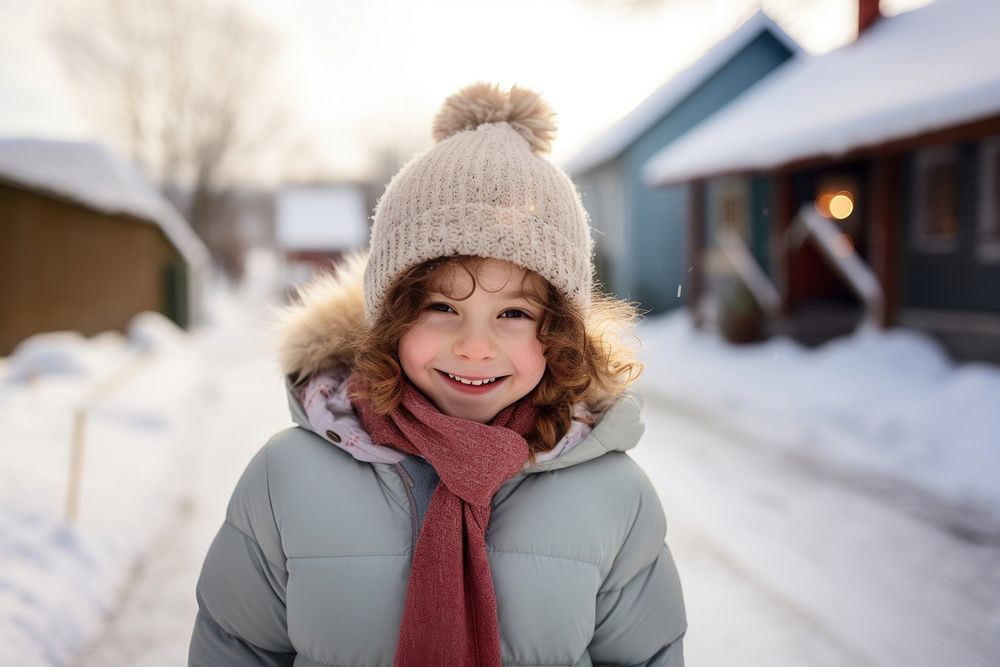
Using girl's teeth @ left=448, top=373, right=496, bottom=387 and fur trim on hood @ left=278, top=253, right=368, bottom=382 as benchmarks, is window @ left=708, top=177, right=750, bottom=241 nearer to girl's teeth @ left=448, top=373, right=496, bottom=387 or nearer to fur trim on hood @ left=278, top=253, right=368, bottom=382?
fur trim on hood @ left=278, top=253, right=368, bottom=382

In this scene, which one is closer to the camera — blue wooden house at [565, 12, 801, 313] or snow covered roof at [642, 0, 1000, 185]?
snow covered roof at [642, 0, 1000, 185]

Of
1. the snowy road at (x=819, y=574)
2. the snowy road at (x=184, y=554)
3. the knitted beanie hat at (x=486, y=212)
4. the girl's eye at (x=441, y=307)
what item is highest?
the knitted beanie hat at (x=486, y=212)

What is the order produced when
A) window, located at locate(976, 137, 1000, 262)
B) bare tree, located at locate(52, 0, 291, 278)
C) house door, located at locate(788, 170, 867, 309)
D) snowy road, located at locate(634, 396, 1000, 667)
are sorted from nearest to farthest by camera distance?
snowy road, located at locate(634, 396, 1000, 667) < window, located at locate(976, 137, 1000, 262) < house door, located at locate(788, 170, 867, 309) < bare tree, located at locate(52, 0, 291, 278)

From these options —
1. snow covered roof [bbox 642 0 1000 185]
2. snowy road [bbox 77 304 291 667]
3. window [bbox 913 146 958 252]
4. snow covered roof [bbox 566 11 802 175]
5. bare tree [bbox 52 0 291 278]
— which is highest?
bare tree [bbox 52 0 291 278]

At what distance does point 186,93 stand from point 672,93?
1780 cm

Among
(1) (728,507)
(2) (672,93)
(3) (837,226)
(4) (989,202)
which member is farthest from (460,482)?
(3) (837,226)

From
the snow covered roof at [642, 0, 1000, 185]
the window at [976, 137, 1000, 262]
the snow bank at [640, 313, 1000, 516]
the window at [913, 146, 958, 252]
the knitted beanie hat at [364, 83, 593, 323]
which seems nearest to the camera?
the knitted beanie hat at [364, 83, 593, 323]

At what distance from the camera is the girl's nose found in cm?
141

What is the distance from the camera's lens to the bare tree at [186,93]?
719 inches

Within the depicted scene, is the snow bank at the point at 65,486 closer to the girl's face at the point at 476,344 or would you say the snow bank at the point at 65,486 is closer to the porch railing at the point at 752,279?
the girl's face at the point at 476,344

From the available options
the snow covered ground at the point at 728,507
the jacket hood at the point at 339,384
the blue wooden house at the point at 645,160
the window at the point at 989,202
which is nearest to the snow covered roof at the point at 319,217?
the blue wooden house at the point at 645,160

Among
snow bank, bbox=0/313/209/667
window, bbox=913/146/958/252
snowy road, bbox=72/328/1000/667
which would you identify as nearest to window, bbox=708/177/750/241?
window, bbox=913/146/958/252

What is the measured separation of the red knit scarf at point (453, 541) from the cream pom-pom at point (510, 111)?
0.67 meters

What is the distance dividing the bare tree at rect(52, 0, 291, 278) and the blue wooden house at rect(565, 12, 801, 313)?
10.7 meters
